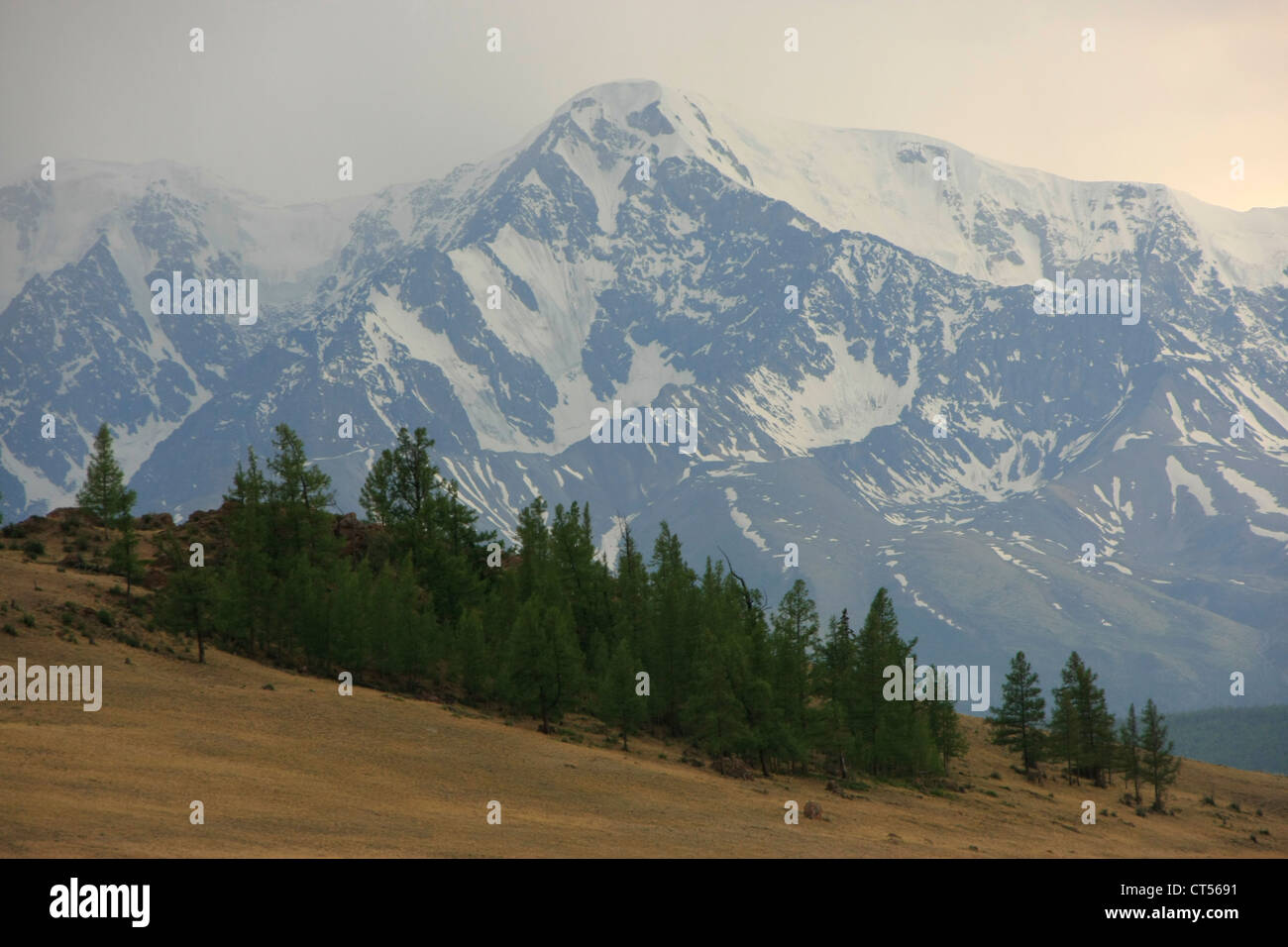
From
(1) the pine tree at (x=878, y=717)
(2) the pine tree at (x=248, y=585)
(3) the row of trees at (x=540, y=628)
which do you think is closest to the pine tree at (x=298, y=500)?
(3) the row of trees at (x=540, y=628)

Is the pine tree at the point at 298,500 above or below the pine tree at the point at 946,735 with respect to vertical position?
above

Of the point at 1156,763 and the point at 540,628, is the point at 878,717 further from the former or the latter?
the point at 1156,763

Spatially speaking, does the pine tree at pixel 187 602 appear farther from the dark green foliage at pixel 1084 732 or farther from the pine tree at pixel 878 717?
the dark green foliage at pixel 1084 732

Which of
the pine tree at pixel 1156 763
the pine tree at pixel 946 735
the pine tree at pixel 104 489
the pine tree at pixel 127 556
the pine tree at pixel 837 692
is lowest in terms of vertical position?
the pine tree at pixel 1156 763

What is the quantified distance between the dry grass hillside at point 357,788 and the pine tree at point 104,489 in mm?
3641

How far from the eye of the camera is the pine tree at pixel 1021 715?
284 ft

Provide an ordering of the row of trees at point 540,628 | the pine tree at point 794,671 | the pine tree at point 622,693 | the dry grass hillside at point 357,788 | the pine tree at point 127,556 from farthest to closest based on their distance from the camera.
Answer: the pine tree at point 794,671 < the pine tree at point 127,556 < the row of trees at point 540,628 < the pine tree at point 622,693 < the dry grass hillside at point 357,788

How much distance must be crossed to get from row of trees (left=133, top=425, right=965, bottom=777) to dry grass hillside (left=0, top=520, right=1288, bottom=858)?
2.56 meters

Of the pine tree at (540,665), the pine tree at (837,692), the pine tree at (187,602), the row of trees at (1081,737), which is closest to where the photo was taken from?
the pine tree at (187,602)

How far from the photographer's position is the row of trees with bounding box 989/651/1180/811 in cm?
8594

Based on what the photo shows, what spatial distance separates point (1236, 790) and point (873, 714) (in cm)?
4347
